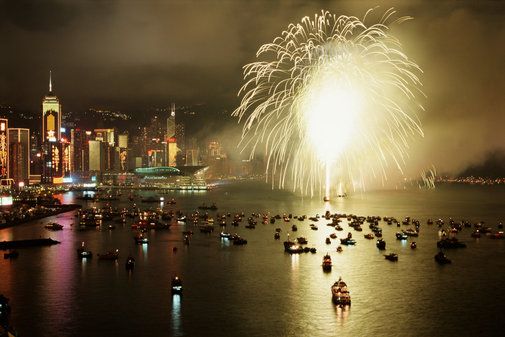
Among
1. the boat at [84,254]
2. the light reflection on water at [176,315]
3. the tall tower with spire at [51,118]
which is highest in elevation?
the tall tower with spire at [51,118]

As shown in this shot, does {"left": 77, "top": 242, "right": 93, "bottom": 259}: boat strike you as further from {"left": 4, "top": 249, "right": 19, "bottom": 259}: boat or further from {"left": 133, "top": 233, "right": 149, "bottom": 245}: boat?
{"left": 133, "top": 233, "right": 149, "bottom": 245}: boat

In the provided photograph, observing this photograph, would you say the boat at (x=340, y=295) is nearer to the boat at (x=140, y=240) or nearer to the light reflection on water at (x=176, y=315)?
the light reflection on water at (x=176, y=315)

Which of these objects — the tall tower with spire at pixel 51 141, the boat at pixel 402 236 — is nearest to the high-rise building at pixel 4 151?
the tall tower with spire at pixel 51 141

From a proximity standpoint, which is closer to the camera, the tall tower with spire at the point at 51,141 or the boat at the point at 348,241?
the boat at the point at 348,241

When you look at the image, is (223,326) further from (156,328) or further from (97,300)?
(97,300)

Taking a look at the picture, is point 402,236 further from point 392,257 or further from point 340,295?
point 340,295

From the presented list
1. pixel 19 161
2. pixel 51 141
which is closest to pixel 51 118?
pixel 51 141
